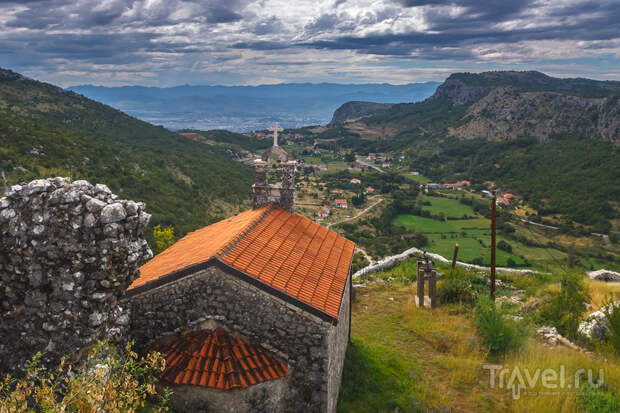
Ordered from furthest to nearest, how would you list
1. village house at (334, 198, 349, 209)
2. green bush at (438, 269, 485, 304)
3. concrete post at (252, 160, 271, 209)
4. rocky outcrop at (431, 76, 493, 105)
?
rocky outcrop at (431, 76, 493, 105), village house at (334, 198, 349, 209), green bush at (438, 269, 485, 304), concrete post at (252, 160, 271, 209)

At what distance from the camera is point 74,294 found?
5031mm

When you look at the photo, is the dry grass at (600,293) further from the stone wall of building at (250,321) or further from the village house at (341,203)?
the village house at (341,203)

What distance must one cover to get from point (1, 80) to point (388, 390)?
84.7 metres

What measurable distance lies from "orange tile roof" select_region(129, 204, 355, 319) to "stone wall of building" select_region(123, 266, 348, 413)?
→ 0.97 feet

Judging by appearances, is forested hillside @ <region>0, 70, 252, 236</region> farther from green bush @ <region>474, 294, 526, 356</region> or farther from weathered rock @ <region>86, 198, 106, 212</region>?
weathered rock @ <region>86, 198, 106, 212</region>

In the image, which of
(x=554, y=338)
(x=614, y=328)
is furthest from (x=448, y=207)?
(x=614, y=328)

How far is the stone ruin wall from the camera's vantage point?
4.96 metres

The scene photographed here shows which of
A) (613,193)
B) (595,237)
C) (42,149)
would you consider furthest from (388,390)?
(613,193)

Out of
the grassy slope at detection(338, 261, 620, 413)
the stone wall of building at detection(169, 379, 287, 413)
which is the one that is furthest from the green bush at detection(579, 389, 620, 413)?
the stone wall of building at detection(169, 379, 287, 413)

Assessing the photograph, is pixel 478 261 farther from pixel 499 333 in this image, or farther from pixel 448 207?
pixel 448 207

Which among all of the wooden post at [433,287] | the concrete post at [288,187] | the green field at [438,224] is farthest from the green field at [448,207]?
the concrete post at [288,187]

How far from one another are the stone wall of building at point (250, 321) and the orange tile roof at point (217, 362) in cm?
17

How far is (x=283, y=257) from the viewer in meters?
8.23

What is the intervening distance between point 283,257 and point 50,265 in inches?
170
